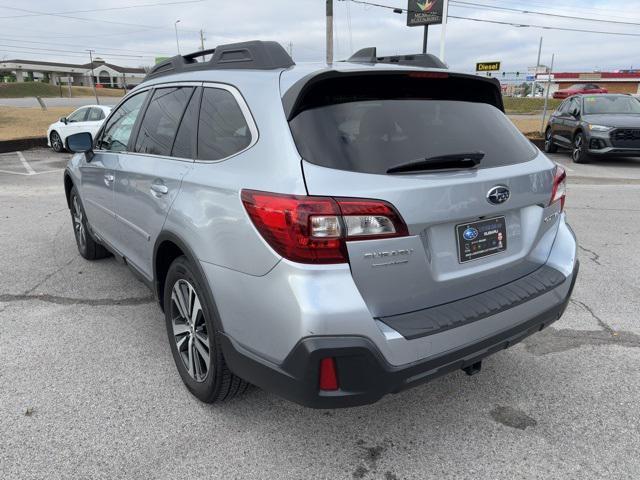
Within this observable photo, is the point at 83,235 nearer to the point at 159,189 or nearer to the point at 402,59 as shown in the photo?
the point at 159,189

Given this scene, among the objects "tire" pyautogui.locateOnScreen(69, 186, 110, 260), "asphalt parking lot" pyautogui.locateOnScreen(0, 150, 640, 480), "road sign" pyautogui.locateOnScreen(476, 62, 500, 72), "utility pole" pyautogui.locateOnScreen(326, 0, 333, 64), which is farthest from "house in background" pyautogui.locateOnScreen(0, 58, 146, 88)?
"asphalt parking lot" pyautogui.locateOnScreen(0, 150, 640, 480)

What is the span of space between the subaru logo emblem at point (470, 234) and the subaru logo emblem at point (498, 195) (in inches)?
6.1

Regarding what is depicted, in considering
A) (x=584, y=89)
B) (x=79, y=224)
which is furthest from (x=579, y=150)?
(x=584, y=89)

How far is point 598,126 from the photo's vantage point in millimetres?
12477

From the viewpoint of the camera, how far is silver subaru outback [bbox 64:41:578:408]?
1976mm

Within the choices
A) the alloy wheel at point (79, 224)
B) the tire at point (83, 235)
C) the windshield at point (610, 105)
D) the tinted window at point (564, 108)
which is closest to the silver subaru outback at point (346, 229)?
the tire at point (83, 235)

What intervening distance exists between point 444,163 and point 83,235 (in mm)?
4160

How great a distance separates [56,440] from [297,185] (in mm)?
1796

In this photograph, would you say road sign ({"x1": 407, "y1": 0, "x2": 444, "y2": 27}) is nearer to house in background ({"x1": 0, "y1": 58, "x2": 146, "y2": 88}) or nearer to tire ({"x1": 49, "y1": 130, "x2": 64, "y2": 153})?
tire ({"x1": 49, "y1": 130, "x2": 64, "y2": 153})

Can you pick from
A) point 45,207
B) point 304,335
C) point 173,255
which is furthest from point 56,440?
point 45,207

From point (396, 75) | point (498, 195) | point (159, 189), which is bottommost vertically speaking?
point (159, 189)

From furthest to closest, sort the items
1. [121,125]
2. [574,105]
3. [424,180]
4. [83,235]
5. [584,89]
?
1. [584,89]
2. [574,105]
3. [83,235]
4. [121,125]
5. [424,180]

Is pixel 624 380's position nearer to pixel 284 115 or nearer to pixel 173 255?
pixel 284 115

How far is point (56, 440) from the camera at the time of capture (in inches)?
99.2
